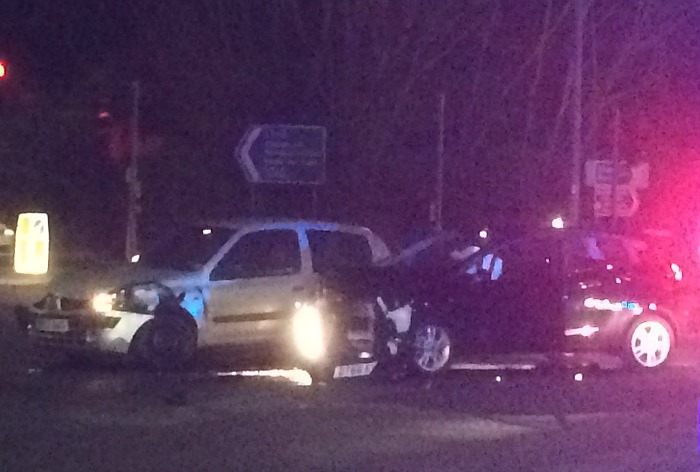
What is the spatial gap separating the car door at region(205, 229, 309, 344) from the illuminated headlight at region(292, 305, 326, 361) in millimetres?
824

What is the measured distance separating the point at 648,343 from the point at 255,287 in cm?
476

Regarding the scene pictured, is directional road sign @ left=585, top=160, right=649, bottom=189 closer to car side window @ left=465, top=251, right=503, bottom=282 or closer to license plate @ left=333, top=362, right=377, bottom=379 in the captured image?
car side window @ left=465, top=251, right=503, bottom=282

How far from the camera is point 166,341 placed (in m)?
15.6

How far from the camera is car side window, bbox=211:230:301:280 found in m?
16.2

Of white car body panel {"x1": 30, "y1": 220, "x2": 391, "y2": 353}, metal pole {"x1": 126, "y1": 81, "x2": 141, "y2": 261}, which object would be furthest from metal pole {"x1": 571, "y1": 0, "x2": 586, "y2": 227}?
metal pole {"x1": 126, "y1": 81, "x2": 141, "y2": 261}

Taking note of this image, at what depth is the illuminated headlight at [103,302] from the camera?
607 inches

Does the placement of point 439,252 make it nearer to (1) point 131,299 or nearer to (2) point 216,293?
(2) point 216,293

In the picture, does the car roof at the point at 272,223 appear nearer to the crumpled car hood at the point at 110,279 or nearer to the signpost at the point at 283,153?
the crumpled car hood at the point at 110,279

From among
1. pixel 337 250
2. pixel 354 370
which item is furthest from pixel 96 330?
pixel 337 250

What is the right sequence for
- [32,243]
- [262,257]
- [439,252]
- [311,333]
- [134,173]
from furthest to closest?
[32,243], [134,173], [439,252], [262,257], [311,333]

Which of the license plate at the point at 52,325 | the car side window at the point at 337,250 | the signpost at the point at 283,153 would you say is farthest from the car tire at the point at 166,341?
the signpost at the point at 283,153

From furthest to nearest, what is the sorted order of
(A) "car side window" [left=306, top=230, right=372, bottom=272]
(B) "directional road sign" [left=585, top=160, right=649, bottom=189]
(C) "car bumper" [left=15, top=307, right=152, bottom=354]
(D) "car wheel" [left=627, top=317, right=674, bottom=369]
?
(B) "directional road sign" [left=585, top=160, right=649, bottom=189], (D) "car wheel" [left=627, top=317, right=674, bottom=369], (A) "car side window" [left=306, top=230, right=372, bottom=272], (C) "car bumper" [left=15, top=307, right=152, bottom=354]

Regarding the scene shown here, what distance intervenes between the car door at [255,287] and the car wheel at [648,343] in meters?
3.97

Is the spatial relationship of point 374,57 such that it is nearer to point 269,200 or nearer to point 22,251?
point 269,200
